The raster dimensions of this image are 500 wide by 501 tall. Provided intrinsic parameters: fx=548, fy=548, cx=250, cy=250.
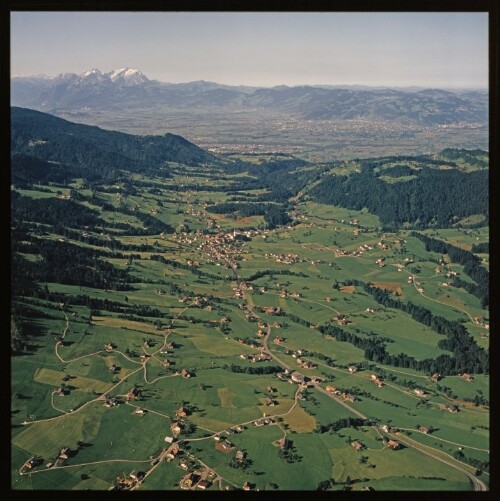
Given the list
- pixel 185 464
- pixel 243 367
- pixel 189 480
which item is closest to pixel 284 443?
pixel 185 464

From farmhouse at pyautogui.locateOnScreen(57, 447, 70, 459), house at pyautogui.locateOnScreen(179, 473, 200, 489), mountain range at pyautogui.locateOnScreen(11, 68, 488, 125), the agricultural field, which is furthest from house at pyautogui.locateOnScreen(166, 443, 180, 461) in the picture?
mountain range at pyautogui.locateOnScreen(11, 68, 488, 125)

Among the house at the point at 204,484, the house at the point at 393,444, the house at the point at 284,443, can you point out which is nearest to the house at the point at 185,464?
the house at the point at 204,484

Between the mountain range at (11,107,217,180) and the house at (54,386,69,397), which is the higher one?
the mountain range at (11,107,217,180)

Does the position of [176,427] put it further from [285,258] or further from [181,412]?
[285,258]

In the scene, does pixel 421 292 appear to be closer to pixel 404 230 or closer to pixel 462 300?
pixel 462 300

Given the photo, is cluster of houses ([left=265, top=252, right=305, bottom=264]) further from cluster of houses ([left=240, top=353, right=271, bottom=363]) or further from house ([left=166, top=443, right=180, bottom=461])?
house ([left=166, top=443, right=180, bottom=461])
